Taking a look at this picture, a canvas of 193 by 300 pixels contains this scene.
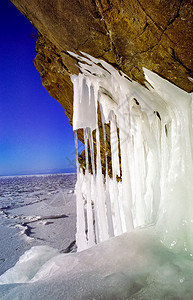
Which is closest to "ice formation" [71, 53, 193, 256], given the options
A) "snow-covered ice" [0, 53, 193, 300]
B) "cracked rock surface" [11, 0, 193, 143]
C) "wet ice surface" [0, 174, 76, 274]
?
"snow-covered ice" [0, 53, 193, 300]

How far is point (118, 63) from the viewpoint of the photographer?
1517 mm

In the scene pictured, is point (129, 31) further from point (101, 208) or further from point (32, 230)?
point (32, 230)

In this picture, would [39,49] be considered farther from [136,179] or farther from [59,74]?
[136,179]

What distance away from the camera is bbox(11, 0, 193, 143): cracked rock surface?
1.02 meters

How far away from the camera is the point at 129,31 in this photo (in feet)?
3.89

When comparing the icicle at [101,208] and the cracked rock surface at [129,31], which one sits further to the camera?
the icicle at [101,208]

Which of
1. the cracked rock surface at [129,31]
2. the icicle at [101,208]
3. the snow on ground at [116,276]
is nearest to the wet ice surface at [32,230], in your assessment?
the icicle at [101,208]

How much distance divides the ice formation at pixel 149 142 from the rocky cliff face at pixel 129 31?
0.38ft

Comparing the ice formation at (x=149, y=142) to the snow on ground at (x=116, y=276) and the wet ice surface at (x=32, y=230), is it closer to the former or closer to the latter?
the snow on ground at (x=116, y=276)

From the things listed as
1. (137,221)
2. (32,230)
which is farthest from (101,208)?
(32,230)

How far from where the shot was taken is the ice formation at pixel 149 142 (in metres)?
1.33

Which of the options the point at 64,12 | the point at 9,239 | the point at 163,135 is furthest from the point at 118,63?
the point at 9,239

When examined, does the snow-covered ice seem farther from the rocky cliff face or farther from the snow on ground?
the rocky cliff face

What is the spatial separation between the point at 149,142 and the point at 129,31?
1437mm
